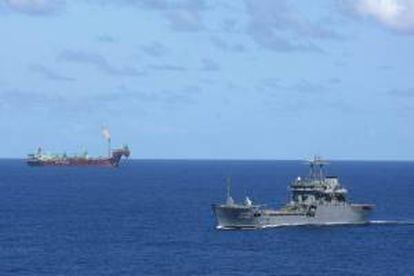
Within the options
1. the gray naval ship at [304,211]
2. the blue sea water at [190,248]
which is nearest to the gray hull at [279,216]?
the gray naval ship at [304,211]

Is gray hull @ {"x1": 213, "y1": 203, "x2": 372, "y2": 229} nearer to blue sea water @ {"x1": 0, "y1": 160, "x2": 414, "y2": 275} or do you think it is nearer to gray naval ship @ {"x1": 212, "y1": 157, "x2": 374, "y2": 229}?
gray naval ship @ {"x1": 212, "y1": 157, "x2": 374, "y2": 229}

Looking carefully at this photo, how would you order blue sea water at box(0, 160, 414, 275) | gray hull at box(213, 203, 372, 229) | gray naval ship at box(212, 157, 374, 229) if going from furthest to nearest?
gray naval ship at box(212, 157, 374, 229) < gray hull at box(213, 203, 372, 229) < blue sea water at box(0, 160, 414, 275)

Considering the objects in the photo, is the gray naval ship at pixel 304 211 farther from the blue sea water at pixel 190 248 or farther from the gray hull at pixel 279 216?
the blue sea water at pixel 190 248

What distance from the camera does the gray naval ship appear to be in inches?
5782

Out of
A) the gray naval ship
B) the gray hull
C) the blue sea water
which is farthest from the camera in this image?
the gray naval ship

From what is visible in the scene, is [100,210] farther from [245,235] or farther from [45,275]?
[45,275]

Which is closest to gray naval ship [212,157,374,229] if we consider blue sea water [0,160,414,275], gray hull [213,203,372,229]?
gray hull [213,203,372,229]

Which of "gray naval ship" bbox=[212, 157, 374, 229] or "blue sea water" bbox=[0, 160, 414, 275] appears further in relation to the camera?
"gray naval ship" bbox=[212, 157, 374, 229]

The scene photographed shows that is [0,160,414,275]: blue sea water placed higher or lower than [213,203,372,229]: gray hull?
lower

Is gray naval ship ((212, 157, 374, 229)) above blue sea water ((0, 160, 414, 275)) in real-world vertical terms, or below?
above

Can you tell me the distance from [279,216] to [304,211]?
394cm

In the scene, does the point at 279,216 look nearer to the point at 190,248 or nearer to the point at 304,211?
the point at 304,211

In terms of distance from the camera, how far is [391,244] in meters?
135

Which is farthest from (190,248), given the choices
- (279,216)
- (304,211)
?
(304,211)
